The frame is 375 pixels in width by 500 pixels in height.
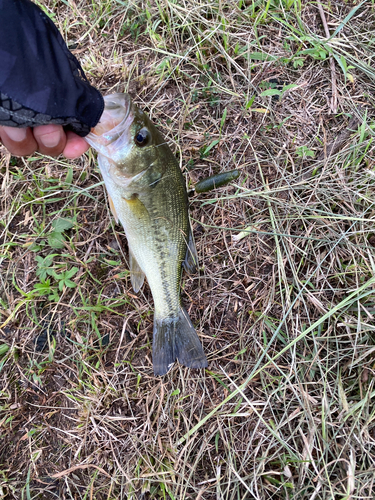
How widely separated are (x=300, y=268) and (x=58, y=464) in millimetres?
2578

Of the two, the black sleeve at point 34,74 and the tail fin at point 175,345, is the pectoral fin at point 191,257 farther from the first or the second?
the black sleeve at point 34,74

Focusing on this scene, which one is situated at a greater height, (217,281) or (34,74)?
(34,74)

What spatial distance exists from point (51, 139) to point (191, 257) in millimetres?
1347

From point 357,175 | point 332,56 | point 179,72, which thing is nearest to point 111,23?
point 179,72

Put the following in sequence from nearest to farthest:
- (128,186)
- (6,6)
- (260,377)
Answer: (6,6) < (128,186) < (260,377)

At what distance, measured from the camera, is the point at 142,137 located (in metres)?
2.15

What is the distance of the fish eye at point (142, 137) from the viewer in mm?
2129

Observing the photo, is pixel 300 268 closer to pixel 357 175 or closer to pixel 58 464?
pixel 357 175

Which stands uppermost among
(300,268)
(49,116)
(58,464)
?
(49,116)

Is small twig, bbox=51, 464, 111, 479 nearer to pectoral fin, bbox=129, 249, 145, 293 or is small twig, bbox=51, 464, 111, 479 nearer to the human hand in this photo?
pectoral fin, bbox=129, 249, 145, 293

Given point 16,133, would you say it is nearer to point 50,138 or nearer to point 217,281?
point 50,138

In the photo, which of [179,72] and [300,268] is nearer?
[300,268]

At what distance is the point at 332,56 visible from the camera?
2.80 meters

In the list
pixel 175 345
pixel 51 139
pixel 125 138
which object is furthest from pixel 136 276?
pixel 51 139
